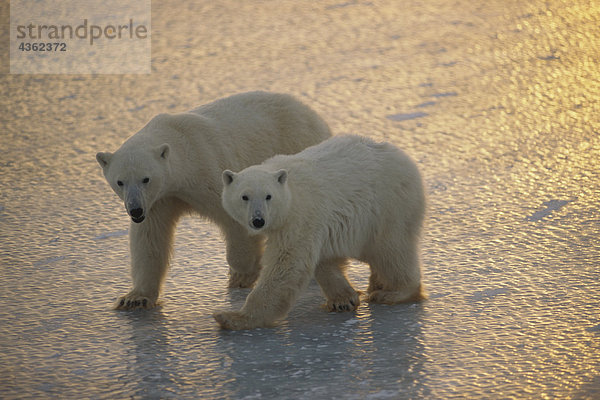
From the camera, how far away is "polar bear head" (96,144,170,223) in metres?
4.15

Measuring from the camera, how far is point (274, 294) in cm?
395

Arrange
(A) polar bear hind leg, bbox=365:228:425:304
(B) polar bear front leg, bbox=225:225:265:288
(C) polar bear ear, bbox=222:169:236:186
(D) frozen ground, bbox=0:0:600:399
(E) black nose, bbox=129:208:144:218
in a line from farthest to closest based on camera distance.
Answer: (B) polar bear front leg, bbox=225:225:265:288 < (A) polar bear hind leg, bbox=365:228:425:304 < (E) black nose, bbox=129:208:144:218 < (C) polar bear ear, bbox=222:169:236:186 < (D) frozen ground, bbox=0:0:600:399

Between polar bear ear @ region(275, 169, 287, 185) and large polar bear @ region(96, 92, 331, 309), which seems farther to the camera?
large polar bear @ region(96, 92, 331, 309)

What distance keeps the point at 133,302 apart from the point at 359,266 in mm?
1238

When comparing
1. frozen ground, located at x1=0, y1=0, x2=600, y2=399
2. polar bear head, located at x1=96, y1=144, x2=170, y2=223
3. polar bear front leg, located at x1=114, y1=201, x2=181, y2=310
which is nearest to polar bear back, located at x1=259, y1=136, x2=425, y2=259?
frozen ground, located at x1=0, y1=0, x2=600, y2=399

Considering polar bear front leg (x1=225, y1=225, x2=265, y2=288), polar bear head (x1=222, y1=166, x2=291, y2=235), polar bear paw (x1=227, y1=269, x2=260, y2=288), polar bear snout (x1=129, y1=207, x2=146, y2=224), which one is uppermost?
polar bear head (x1=222, y1=166, x2=291, y2=235)

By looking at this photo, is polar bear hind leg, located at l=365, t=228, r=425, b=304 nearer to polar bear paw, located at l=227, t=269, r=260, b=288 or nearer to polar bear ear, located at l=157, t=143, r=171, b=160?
polar bear paw, located at l=227, t=269, r=260, b=288

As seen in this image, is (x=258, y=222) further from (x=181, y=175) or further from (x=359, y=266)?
(x=359, y=266)

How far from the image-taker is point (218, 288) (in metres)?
4.55

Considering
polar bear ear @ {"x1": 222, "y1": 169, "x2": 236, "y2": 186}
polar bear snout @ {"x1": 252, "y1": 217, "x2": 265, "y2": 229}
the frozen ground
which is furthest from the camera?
polar bear ear @ {"x1": 222, "y1": 169, "x2": 236, "y2": 186}

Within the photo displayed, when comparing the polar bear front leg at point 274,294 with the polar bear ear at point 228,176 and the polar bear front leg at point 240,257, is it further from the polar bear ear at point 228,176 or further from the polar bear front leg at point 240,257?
the polar bear front leg at point 240,257

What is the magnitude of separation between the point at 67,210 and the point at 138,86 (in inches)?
110

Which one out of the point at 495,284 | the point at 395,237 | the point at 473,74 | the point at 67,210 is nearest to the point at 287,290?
the point at 395,237

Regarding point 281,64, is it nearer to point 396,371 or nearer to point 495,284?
point 495,284
